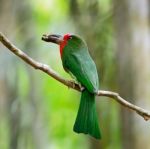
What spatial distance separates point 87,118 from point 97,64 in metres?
2.18

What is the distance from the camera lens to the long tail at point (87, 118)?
4.52 ft

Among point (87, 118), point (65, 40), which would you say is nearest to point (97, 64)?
point (65, 40)

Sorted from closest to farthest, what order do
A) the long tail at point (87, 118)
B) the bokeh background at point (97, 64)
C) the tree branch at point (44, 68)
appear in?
the long tail at point (87, 118) < the tree branch at point (44, 68) < the bokeh background at point (97, 64)

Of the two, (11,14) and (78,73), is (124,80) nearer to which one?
(11,14)

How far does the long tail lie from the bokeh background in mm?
1471

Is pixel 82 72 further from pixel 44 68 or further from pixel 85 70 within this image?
pixel 44 68

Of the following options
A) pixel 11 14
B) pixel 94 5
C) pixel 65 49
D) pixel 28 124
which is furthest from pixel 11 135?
pixel 65 49

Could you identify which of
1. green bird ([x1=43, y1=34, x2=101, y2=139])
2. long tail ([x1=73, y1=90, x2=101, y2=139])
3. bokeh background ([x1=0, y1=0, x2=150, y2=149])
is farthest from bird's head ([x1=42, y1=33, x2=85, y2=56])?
bokeh background ([x1=0, y1=0, x2=150, y2=149])

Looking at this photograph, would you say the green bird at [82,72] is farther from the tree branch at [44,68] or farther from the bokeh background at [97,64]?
the bokeh background at [97,64]

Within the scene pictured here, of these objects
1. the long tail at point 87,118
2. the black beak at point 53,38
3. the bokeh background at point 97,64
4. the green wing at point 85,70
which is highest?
the bokeh background at point 97,64

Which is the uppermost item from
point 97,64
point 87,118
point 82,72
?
point 97,64

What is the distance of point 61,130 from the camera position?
4832mm

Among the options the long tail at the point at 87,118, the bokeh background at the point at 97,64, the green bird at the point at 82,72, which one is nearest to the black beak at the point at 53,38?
the green bird at the point at 82,72

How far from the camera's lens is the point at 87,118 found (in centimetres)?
144
